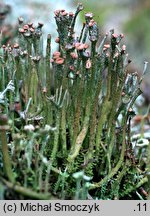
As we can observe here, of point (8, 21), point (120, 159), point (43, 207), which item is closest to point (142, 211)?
point (120, 159)

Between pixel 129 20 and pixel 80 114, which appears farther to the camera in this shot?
pixel 129 20

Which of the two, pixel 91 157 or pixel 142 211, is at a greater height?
pixel 91 157

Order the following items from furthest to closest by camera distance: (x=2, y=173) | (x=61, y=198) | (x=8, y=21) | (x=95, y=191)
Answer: (x=8, y=21) < (x=95, y=191) < (x=61, y=198) < (x=2, y=173)

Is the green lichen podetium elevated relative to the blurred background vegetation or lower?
lower

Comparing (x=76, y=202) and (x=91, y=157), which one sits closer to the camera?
(x=76, y=202)

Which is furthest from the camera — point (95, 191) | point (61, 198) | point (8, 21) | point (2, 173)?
point (8, 21)

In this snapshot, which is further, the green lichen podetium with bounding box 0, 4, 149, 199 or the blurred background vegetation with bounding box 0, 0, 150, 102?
the blurred background vegetation with bounding box 0, 0, 150, 102

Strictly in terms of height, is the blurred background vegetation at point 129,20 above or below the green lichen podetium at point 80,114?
above

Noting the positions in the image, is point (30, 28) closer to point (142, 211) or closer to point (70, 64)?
point (70, 64)

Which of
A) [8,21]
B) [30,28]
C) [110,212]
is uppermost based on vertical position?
[8,21]

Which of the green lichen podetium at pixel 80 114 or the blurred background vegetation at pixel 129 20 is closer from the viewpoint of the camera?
the green lichen podetium at pixel 80 114

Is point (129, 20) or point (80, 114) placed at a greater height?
point (129, 20)
